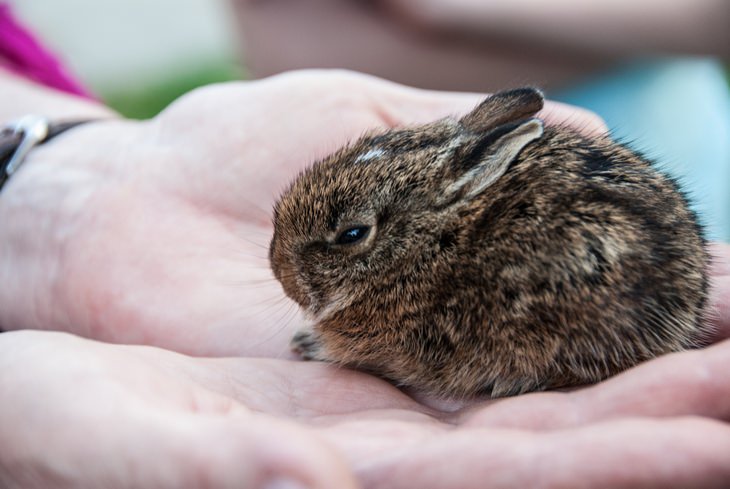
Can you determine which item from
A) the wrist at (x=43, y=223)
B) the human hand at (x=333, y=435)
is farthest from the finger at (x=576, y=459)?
the wrist at (x=43, y=223)

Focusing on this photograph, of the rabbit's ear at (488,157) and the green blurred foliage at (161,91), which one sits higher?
the rabbit's ear at (488,157)

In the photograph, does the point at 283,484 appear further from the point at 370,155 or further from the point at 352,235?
the point at 370,155

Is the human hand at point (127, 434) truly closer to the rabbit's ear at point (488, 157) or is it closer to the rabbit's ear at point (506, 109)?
the rabbit's ear at point (488, 157)

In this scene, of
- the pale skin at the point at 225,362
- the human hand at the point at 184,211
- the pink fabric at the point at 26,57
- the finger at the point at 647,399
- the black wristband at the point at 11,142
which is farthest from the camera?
the pink fabric at the point at 26,57

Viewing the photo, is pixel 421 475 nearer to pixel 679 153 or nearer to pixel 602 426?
pixel 602 426

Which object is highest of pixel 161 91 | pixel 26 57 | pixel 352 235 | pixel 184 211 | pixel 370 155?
pixel 370 155

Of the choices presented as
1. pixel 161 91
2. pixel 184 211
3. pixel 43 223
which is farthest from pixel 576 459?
pixel 161 91

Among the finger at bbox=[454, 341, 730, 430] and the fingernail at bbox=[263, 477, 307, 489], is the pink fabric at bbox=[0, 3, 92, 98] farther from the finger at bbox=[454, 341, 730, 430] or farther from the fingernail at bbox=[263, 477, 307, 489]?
the fingernail at bbox=[263, 477, 307, 489]
